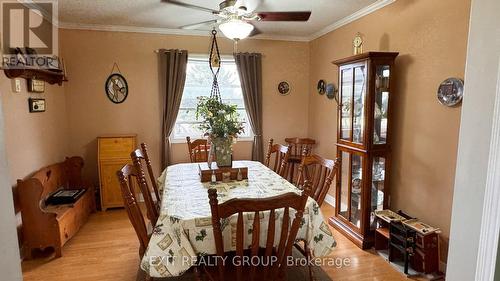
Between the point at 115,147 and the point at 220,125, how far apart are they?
2.13 m

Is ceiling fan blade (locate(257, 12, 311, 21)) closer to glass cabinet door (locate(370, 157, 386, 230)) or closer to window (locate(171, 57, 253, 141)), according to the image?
glass cabinet door (locate(370, 157, 386, 230))

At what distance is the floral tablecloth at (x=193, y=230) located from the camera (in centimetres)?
159

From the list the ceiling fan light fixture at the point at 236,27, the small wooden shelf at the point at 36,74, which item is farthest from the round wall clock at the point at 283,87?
the small wooden shelf at the point at 36,74

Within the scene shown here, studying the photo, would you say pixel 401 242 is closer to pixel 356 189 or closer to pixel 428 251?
pixel 428 251

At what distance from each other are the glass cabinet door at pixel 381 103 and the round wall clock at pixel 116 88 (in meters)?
3.27

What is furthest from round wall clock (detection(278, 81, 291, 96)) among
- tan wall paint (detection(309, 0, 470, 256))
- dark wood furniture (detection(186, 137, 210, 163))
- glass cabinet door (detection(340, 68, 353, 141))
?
dark wood furniture (detection(186, 137, 210, 163))

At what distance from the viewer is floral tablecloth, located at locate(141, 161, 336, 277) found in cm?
159

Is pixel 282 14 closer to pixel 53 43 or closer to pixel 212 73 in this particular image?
pixel 212 73

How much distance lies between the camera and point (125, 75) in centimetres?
408

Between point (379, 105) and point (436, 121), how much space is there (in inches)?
20.6

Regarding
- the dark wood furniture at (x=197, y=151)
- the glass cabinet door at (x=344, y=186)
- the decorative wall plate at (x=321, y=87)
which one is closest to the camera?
the glass cabinet door at (x=344, y=186)

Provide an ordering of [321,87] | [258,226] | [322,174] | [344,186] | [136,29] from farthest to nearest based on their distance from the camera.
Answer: [321,87] < [136,29] < [344,186] < [322,174] < [258,226]

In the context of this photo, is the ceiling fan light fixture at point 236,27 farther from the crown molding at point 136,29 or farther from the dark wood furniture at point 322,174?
the crown molding at point 136,29

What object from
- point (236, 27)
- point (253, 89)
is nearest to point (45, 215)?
point (236, 27)
